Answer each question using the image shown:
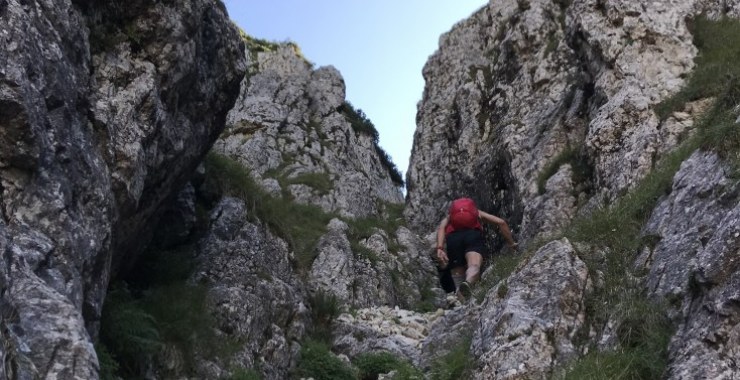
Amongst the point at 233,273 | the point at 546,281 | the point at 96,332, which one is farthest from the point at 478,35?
the point at 96,332

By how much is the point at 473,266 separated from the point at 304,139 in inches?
960

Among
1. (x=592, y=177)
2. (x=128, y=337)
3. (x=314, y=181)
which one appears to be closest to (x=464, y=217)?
(x=592, y=177)

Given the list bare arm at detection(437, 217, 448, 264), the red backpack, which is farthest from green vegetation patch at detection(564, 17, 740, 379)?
bare arm at detection(437, 217, 448, 264)

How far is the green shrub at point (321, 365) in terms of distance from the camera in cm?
1236

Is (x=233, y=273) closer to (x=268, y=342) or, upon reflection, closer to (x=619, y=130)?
(x=268, y=342)

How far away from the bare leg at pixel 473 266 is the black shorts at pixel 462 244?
6.7 inches

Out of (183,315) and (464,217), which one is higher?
(464,217)

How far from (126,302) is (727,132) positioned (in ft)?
28.7

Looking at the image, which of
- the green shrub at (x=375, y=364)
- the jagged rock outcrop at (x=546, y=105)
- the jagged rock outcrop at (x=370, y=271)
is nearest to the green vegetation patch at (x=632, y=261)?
the jagged rock outcrop at (x=546, y=105)

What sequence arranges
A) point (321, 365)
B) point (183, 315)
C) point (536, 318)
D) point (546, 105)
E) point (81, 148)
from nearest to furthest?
point (81, 148)
point (536, 318)
point (183, 315)
point (321, 365)
point (546, 105)

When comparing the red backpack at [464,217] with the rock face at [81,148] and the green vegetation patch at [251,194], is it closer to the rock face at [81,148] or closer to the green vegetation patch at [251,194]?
the green vegetation patch at [251,194]

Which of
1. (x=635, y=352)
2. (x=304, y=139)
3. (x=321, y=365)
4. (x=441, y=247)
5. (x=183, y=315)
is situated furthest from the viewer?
(x=304, y=139)

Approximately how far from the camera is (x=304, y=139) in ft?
129

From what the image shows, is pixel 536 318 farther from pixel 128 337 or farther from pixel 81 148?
pixel 81 148
